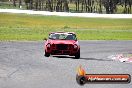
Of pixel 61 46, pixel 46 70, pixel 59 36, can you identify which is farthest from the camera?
pixel 59 36

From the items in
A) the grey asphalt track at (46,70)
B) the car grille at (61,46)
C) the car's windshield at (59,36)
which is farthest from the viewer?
the car's windshield at (59,36)

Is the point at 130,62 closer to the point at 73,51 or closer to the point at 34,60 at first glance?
the point at 73,51

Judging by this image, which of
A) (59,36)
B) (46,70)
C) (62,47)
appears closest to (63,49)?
(62,47)

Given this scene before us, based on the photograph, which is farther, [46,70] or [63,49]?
[63,49]

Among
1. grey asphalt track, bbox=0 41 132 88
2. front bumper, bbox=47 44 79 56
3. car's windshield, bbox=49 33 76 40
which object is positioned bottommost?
grey asphalt track, bbox=0 41 132 88

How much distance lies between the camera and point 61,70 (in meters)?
20.9

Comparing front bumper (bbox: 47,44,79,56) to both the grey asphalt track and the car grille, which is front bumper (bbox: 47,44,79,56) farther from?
the grey asphalt track

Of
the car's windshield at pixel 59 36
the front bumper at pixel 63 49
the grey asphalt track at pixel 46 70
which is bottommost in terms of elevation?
the grey asphalt track at pixel 46 70

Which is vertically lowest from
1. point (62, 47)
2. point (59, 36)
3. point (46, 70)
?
point (46, 70)

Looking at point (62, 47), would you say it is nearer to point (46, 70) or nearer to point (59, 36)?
point (59, 36)

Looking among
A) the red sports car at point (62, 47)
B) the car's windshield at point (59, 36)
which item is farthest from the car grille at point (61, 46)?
the car's windshield at point (59, 36)

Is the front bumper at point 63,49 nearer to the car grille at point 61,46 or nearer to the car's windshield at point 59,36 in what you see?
the car grille at point 61,46

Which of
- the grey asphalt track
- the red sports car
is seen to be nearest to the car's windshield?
the red sports car

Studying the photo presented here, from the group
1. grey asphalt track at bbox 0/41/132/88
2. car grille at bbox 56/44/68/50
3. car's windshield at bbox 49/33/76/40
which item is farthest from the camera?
car's windshield at bbox 49/33/76/40
